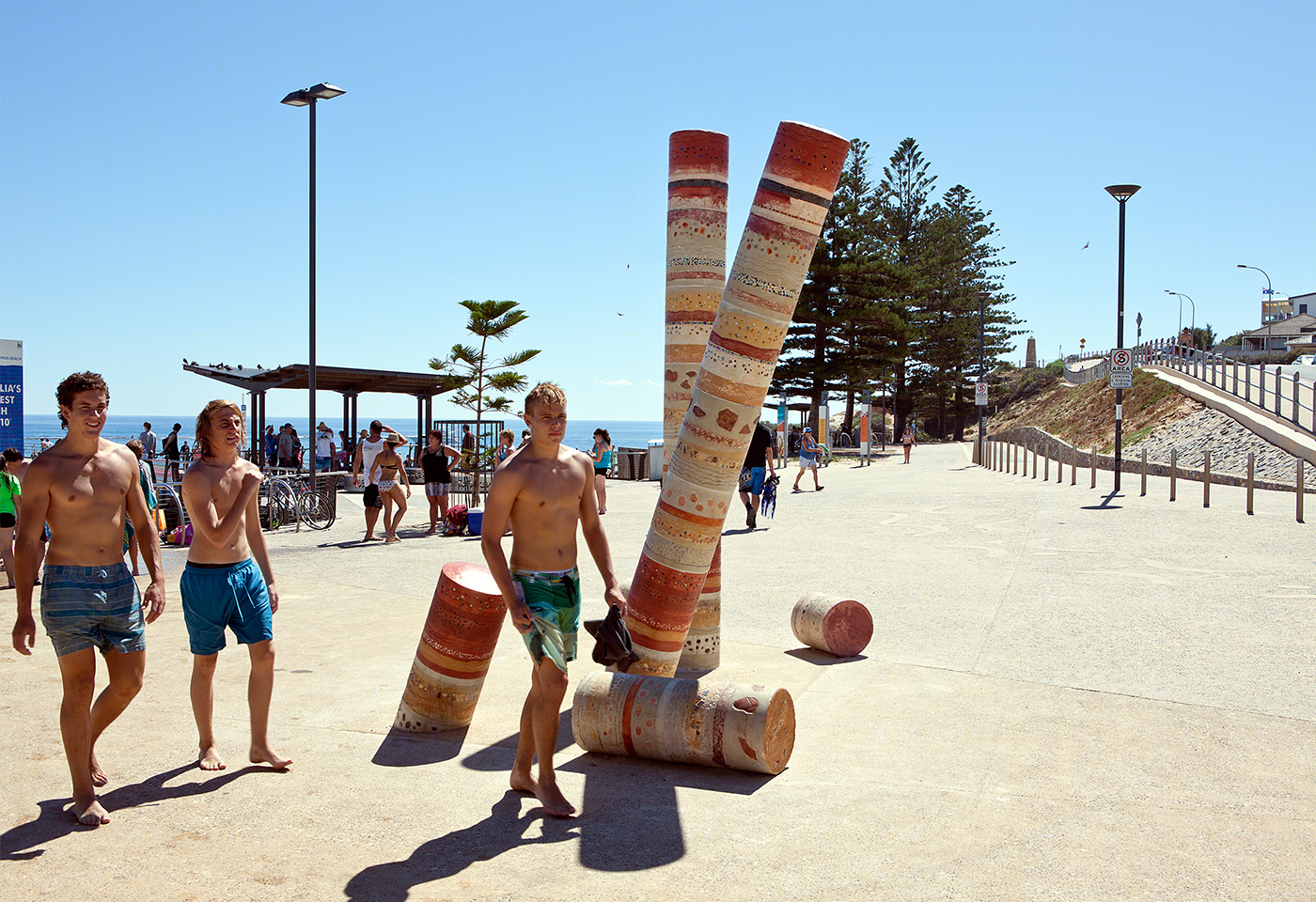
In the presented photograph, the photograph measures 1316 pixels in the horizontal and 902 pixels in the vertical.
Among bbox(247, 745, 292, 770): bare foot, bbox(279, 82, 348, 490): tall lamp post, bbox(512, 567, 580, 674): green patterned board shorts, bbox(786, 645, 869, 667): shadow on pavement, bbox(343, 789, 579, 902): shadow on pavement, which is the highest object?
bbox(279, 82, 348, 490): tall lamp post

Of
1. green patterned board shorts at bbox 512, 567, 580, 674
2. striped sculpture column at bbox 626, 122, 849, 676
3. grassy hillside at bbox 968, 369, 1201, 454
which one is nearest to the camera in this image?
green patterned board shorts at bbox 512, 567, 580, 674

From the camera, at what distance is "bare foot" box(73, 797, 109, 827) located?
12.8ft

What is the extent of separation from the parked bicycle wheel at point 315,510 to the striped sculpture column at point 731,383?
10957 mm

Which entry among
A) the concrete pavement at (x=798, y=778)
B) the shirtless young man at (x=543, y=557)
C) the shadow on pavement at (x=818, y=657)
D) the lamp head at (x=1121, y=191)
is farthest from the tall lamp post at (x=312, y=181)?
the lamp head at (x=1121, y=191)

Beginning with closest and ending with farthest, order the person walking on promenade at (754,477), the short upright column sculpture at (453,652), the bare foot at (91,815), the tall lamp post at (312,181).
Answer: the bare foot at (91,815) → the short upright column sculpture at (453,652) → the person walking on promenade at (754,477) → the tall lamp post at (312,181)

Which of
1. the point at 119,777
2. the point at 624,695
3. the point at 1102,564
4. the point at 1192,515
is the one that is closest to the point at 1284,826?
the point at 624,695

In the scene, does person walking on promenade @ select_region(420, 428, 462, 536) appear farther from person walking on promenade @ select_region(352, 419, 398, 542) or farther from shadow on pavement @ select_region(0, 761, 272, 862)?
shadow on pavement @ select_region(0, 761, 272, 862)

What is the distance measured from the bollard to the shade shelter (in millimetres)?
17303

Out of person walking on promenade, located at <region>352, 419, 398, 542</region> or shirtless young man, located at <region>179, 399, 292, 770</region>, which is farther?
person walking on promenade, located at <region>352, 419, 398, 542</region>

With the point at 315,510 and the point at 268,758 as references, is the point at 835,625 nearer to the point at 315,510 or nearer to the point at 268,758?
the point at 268,758

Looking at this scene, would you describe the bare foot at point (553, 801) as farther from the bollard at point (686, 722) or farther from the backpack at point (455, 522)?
the backpack at point (455, 522)

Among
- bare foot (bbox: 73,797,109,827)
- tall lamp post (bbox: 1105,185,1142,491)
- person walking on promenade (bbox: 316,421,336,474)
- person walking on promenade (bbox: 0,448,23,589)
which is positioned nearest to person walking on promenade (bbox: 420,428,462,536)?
person walking on promenade (bbox: 0,448,23,589)

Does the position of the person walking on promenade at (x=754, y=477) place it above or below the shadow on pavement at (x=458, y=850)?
above

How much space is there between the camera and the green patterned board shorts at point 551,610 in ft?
13.5
